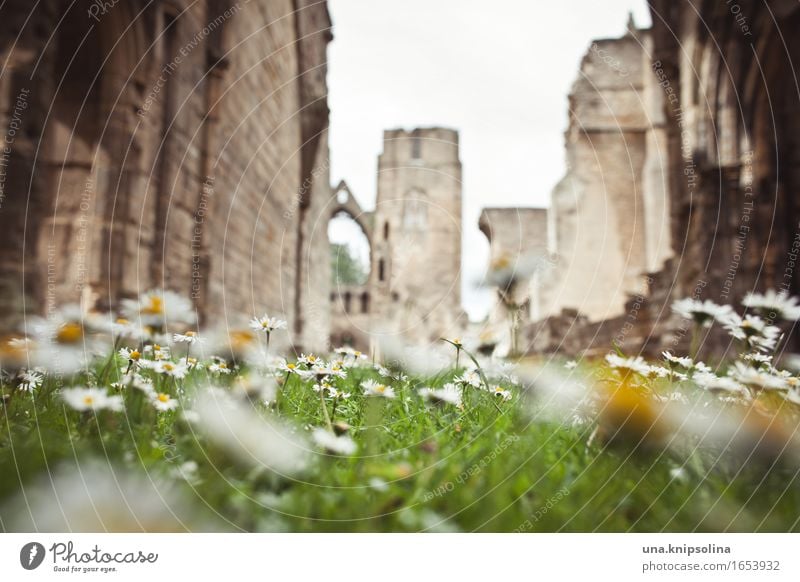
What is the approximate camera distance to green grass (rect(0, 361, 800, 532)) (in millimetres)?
918

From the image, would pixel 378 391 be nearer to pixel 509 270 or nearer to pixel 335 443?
pixel 335 443

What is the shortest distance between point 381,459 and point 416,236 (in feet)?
60.0

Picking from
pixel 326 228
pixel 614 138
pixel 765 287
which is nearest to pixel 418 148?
pixel 614 138

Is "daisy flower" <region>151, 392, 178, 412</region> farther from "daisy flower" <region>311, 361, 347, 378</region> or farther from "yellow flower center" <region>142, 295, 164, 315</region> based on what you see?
"daisy flower" <region>311, 361, 347, 378</region>

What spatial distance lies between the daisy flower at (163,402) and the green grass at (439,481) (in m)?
0.03

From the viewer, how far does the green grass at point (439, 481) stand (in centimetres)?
92

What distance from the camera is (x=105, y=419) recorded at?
102cm

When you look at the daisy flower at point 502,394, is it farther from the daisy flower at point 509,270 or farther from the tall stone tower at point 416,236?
the tall stone tower at point 416,236

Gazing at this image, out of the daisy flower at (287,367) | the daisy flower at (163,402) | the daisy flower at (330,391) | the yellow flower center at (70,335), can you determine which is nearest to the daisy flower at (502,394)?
the daisy flower at (330,391)

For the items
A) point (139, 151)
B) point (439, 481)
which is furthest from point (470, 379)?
point (139, 151)

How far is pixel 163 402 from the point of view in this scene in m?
1.09

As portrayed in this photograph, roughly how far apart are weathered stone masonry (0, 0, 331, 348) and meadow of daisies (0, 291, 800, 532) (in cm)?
101

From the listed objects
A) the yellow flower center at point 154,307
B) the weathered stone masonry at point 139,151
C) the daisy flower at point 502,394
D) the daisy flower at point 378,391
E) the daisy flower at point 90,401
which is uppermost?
the weathered stone masonry at point 139,151
